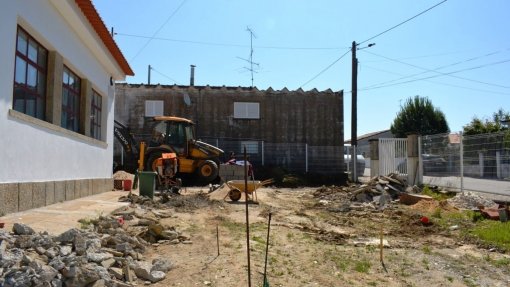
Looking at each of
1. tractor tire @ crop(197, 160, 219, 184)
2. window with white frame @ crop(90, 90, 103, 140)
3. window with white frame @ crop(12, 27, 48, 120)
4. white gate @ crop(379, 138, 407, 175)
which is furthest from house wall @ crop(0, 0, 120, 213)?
white gate @ crop(379, 138, 407, 175)

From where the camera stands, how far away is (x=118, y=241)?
6277mm

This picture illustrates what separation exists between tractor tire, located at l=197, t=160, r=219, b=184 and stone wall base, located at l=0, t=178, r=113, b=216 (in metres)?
8.13

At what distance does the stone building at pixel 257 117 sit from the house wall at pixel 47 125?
45.8ft

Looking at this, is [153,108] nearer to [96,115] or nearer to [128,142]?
[128,142]

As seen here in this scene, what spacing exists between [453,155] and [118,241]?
1263cm

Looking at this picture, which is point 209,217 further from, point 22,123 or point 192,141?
point 192,141

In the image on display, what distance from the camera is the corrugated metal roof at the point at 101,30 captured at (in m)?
9.95

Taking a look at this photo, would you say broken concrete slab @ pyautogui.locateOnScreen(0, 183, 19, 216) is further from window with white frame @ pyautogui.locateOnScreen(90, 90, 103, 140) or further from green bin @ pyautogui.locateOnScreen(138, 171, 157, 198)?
window with white frame @ pyautogui.locateOnScreen(90, 90, 103, 140)

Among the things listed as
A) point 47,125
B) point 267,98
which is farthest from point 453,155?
point 267,98

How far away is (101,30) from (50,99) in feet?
9.12

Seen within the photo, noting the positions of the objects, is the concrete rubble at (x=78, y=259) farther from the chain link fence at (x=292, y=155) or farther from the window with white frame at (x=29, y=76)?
the chain link fence at (x=292, y=155)

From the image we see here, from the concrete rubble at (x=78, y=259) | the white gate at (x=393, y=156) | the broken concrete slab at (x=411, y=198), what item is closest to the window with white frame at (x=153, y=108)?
the white gate at (x=393, y=156)

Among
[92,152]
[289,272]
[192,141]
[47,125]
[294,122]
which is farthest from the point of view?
[294,122]

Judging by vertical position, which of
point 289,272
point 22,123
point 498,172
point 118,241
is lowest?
point 289,272
